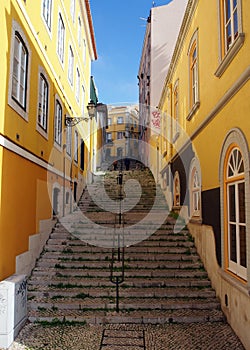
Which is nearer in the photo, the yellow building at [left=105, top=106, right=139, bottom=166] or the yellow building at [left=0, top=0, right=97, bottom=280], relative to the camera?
the yellow building at [left=0, top=0, right=97, bottom=280]

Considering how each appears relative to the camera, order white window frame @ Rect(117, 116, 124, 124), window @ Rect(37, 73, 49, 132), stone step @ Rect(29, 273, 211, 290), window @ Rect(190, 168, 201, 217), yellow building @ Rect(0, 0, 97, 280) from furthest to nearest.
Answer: white window frame @ Rect(117, 116, 124, 124) → window @ Rect(190, 168, 201, 217) → window @ Rect(37, 73, 49, 132) → stone step @ Rect(29, 273, 211, 290) → yellow building @ Rect(0, 0, 97, 280)

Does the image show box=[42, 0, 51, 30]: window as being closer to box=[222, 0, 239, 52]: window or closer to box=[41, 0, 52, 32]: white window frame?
box=[41, 0, 52, 32]: white window frame

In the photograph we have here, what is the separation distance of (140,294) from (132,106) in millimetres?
42331

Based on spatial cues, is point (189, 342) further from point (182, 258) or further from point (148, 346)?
point (182, 258)

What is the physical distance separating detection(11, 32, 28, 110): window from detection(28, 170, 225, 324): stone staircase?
146 inches

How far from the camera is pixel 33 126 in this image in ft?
24.0

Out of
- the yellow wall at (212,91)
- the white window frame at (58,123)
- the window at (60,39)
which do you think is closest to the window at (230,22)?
the yellow wall at (212,91)

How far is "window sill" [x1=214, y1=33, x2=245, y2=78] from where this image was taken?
4.78m

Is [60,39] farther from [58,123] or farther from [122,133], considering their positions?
[122,133]

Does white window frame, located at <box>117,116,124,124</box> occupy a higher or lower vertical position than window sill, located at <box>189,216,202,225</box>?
higher

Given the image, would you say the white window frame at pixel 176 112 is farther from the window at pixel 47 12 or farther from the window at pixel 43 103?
the window at pixel 47 12

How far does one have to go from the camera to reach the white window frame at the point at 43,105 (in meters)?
7.94

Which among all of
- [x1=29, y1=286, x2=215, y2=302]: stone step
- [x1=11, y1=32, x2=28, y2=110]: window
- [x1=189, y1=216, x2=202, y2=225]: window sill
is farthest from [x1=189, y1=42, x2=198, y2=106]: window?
[x1=29, y1=286, x2=215, y2=302]: stone step

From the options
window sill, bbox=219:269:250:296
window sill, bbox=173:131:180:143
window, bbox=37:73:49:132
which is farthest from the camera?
window sill, bbox=173:131:180:143
